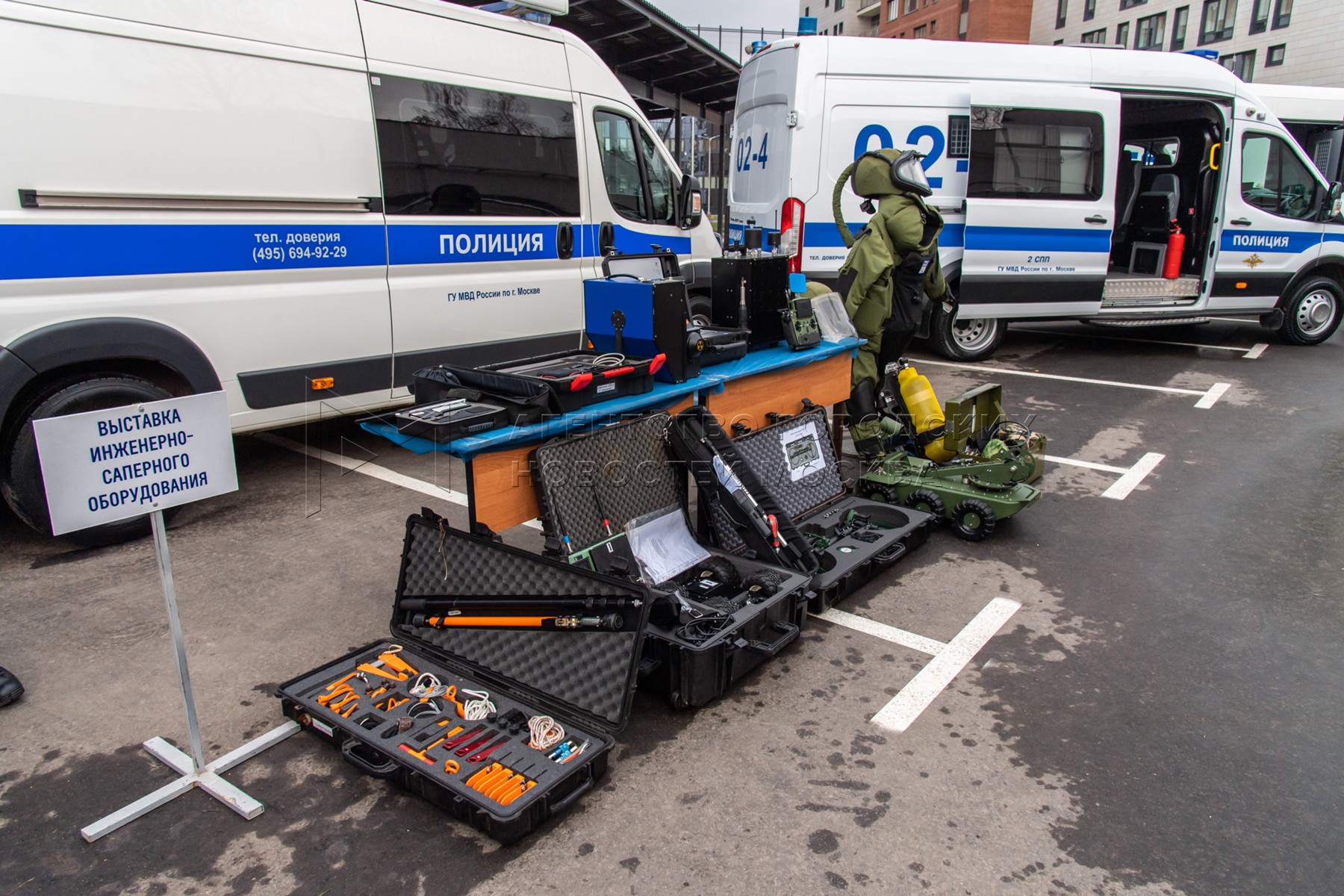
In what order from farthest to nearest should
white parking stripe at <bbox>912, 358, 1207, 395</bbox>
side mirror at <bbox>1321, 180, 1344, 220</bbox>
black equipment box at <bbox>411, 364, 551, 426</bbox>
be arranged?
side mirror at <bbox>1321, 180, 1344, 220</bbox>, white parking stripe at <bbox>912, 358, 1207, 395</bbox>, black equipment box at <bbox>411, 364, 551, 426</bbox>

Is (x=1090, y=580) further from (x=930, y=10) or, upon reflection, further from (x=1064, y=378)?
(x=930, y=10)

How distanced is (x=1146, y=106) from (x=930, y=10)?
53.4 m

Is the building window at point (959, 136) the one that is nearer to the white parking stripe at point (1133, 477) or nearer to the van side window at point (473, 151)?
the white parking stripe at point (1133, 477)

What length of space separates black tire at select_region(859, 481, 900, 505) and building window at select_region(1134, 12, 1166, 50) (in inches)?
2027

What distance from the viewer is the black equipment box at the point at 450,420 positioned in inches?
121

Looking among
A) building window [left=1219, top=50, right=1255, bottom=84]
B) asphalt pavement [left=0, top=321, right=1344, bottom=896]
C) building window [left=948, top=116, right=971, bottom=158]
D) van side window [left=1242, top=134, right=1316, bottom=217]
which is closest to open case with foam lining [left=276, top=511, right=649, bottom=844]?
asphalt pavement [left=0, top=321, right=1344, bottom=896]

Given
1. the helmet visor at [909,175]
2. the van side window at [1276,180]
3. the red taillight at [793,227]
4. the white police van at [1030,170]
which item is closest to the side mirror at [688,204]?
the red taillight at [793,227]

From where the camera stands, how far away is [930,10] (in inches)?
2199

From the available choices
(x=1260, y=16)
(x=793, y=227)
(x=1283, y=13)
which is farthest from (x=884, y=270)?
(x=1260, y=16)

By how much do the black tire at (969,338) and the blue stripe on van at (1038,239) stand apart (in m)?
0.89

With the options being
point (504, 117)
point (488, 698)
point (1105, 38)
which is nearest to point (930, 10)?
point (1105, 38)

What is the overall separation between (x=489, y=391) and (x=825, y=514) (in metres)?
2.11

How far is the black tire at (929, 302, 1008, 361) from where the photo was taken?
9391 millimetres

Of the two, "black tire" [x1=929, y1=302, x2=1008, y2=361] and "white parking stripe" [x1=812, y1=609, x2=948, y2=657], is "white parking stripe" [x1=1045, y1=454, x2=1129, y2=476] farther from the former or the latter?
"black tire" [x1=929, y1=302, x2=1008, y2=361]
